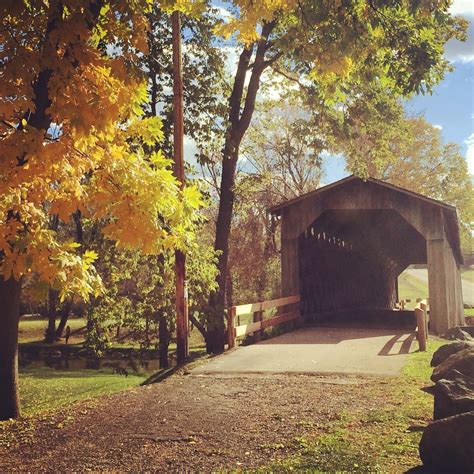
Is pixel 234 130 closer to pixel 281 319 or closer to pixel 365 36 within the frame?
pixel 281 319

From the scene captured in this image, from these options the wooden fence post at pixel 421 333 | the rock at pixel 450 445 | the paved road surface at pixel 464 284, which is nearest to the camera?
the rock at pixel 450 445

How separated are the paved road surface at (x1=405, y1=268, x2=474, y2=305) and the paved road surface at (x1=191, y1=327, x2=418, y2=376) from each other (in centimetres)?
2991

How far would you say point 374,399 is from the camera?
7.66m

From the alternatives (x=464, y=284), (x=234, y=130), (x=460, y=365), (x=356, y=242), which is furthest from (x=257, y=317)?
(x=464, y=284)

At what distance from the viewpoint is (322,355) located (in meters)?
11.6

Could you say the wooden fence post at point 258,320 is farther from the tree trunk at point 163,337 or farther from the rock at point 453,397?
the rock at point 453,397

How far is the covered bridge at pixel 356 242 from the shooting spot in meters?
17.1

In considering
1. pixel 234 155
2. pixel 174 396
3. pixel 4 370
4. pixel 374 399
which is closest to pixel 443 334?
pixel 234 155

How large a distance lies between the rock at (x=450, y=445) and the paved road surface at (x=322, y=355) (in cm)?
456

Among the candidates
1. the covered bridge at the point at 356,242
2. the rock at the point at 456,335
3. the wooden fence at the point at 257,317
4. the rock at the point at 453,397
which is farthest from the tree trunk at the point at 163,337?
the rock at the point at 453,397

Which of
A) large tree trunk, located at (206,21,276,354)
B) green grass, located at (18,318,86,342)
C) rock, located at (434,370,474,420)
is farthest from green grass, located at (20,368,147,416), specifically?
green grass, located at (18,318,86,342)

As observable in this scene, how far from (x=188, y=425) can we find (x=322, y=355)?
554 centimetres

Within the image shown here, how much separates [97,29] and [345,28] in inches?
139

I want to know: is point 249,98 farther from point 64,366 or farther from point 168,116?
point 64,366
